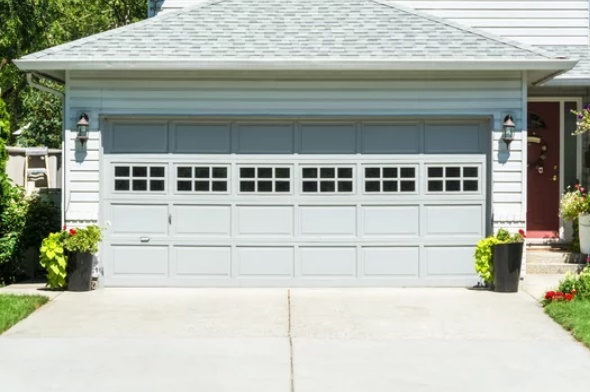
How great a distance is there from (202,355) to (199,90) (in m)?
5.02

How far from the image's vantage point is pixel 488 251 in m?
11.8

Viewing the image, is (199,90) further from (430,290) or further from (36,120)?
(36,120)

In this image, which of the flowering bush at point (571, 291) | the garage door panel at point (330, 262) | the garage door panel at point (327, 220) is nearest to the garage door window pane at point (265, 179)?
the garage door panel at point (327, 220)

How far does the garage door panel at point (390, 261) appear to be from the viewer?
40.5ft

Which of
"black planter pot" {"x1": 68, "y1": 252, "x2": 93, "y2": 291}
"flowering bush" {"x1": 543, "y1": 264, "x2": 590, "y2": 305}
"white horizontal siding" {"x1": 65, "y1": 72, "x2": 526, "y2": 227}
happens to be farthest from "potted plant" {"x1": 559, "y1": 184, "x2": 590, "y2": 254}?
"black planter pot" {"x1": 68, "y1": 252, "x2": 93, "y2": 291}

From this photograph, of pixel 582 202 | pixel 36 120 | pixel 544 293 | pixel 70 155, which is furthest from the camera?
pixel 36 120

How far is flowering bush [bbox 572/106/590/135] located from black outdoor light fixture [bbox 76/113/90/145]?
6874 millimetres

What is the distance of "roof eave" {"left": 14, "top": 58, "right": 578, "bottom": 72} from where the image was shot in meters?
11.7

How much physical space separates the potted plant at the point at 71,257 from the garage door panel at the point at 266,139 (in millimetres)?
2301

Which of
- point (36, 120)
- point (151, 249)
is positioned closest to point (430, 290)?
point (151, 249)

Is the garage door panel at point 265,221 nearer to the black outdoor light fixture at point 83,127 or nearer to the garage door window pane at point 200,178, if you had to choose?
the garage door window pane at point 200,178

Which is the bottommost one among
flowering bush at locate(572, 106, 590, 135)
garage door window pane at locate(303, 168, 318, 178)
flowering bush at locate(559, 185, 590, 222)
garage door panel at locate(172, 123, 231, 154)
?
flowering bush at locate(559, 185, 590, 222)

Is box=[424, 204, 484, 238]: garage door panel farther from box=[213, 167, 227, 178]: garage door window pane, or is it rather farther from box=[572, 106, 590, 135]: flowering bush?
box=[213, 167, 227, 178]: garage door window pane

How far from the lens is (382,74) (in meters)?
12.2
